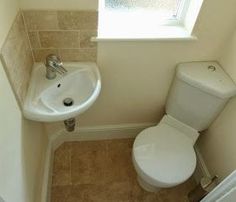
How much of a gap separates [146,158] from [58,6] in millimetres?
965

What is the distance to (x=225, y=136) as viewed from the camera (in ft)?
4.47

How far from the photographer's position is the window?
1211 mm

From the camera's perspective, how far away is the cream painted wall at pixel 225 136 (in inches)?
50.1

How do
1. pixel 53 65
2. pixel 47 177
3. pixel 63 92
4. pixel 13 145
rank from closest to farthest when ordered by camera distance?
pixel 13 145 → pixel 53 65 → pixel 63 92 → pixel 47 177

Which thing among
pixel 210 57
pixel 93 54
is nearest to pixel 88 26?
pixel 93 54

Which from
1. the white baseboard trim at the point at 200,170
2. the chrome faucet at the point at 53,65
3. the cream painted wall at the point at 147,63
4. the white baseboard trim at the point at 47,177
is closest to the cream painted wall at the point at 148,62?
the cream painted wall at the point at 147,63

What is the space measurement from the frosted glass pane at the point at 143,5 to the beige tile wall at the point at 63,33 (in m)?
0.21

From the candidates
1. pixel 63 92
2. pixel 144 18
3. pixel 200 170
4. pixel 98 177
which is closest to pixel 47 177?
pixel 98 177

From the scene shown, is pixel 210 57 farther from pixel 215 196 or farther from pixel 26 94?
pixel 26 94

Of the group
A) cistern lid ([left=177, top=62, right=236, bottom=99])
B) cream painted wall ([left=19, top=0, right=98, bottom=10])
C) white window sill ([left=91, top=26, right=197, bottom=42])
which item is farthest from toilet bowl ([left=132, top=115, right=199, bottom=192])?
cream painted wall ([left=19, top=0, right=98, bottom=10])

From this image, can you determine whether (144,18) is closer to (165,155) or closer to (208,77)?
(208,77)

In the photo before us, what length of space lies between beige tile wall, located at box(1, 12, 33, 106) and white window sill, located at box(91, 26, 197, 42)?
0.35m

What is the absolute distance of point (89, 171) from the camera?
5.44ft

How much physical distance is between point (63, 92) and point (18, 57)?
35 cm
